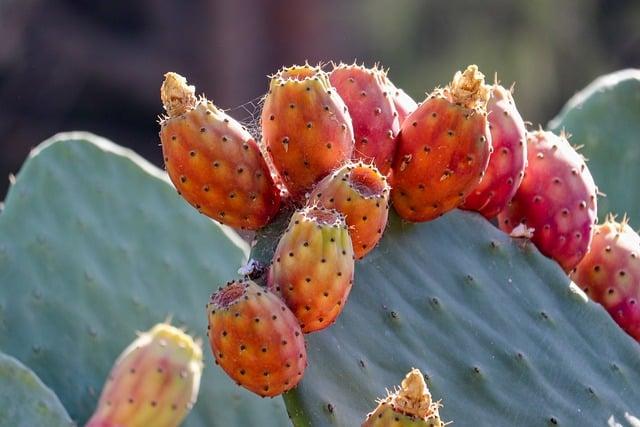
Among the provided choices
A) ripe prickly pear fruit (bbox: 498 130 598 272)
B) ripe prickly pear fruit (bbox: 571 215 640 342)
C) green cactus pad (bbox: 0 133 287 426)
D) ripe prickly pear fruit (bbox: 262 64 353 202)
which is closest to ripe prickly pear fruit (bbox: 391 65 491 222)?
ripe prickly pear fruit (bbox: 262 64 353 202)

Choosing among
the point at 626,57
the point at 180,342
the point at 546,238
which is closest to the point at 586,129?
the point at 546,238

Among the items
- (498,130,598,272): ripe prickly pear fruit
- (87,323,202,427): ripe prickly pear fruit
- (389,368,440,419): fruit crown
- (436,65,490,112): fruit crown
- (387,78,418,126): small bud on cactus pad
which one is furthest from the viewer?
(87,323,202,427): ripe prickly pear fruit

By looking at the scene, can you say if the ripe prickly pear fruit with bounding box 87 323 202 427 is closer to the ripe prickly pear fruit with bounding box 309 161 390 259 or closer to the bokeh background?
the ripe prickly pear fruit with bounding box 309 161 390 259

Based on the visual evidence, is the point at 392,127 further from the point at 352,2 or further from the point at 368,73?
the point at 352,2

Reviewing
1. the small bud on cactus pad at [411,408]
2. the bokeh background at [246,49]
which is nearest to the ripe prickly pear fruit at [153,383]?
the small bud on cactus pad at [411,408]

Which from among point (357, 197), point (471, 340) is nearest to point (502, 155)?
point (471, 340)

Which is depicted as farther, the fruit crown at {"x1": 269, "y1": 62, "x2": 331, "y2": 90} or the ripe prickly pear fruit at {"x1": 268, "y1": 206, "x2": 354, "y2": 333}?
the fruit crown at {"x1": 269, "y1": 62, "x2": 331, "y2": 90}
